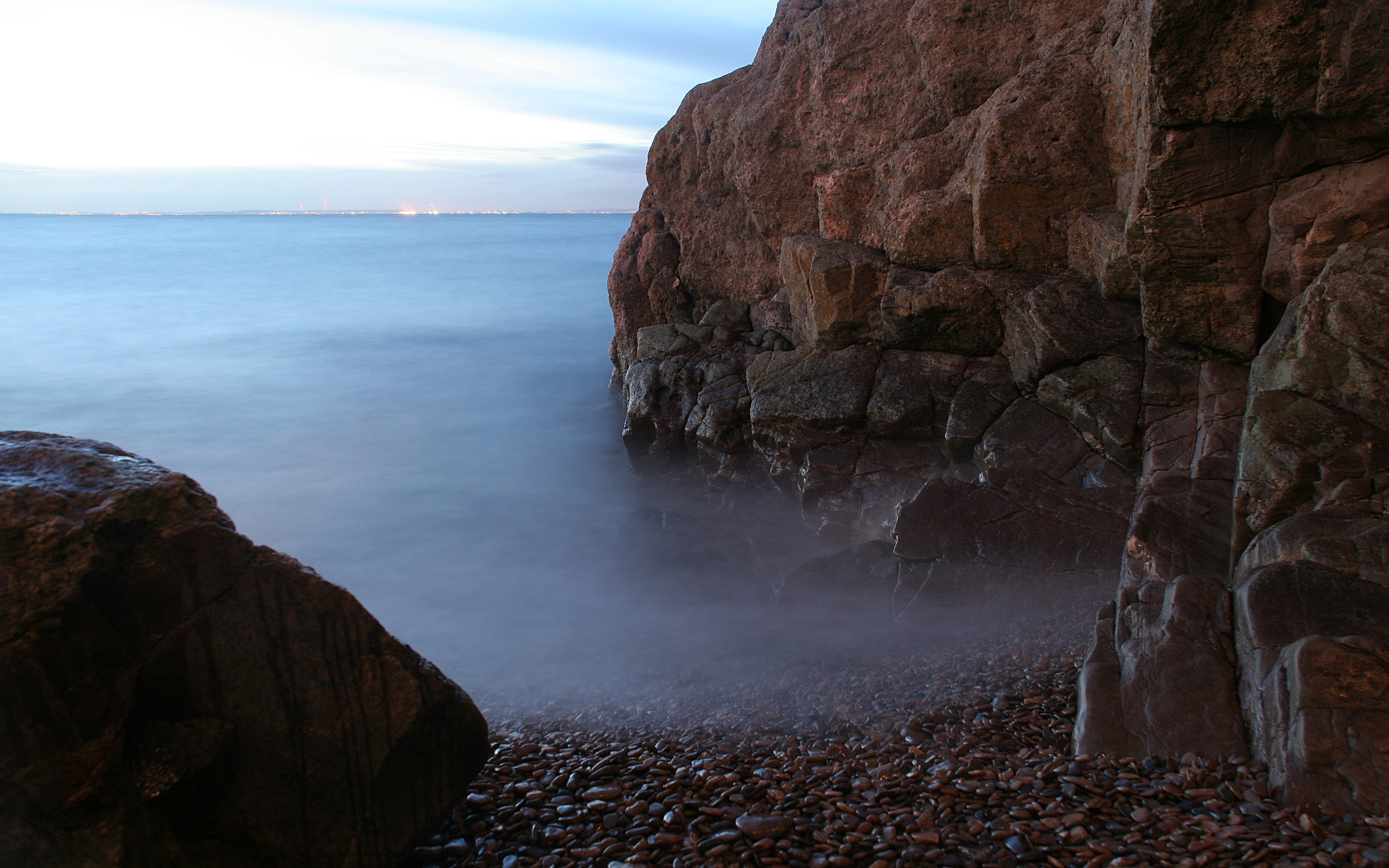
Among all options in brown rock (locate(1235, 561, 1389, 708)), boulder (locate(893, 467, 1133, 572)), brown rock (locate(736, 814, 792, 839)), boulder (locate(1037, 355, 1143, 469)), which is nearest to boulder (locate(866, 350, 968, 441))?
boulder (locate(1037, 355, 1143, 469))

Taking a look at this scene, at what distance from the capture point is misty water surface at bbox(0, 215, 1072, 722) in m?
8.63

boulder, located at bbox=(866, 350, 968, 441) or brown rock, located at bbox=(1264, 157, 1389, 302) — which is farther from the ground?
brown rock, located at bbox=(1264, 157, 1389, 302)

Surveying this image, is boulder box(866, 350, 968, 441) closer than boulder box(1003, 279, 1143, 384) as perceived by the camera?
No

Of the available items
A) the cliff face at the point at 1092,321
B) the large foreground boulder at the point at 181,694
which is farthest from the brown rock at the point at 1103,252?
the large foreground boulder at the point at 181,694

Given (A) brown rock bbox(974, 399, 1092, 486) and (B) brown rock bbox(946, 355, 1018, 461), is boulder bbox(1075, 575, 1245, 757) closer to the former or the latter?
(A) brown rock bbox(974, 399, 1092, 486)

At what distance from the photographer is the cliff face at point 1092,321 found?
194 inches

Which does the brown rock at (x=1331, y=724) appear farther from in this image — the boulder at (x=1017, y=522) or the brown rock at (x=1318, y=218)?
the brown rock at (x=1318, y=218)

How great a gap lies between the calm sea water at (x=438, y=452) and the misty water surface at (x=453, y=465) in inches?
2.1

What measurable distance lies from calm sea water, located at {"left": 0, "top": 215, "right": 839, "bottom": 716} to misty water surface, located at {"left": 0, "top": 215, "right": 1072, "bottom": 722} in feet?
0.17

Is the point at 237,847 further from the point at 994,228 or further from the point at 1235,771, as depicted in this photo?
the point at 994,228

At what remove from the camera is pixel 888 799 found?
4219mm

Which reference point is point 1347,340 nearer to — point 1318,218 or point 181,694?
point 1318,218

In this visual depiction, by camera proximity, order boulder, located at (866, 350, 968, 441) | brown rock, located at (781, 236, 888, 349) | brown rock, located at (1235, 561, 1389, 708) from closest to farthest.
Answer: brown rock, located at (1235, 561, 1389, 708), boulder, located at (866, 350, 968, 441), brown rock, located at (781, 236, 888, 349)

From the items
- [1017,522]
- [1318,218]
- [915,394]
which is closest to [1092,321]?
[915,394]
